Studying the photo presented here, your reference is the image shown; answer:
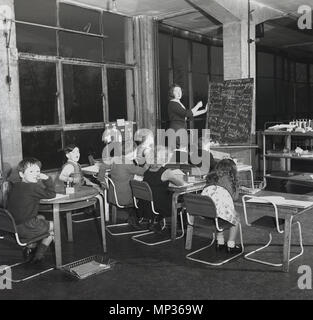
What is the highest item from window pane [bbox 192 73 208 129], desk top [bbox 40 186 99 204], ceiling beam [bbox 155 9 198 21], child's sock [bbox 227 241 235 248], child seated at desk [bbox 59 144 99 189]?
ceiling beam [bbox 155 9 198 21]

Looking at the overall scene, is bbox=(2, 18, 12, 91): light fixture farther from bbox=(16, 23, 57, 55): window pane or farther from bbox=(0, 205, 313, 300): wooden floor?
bbox=(0, 205, 313, 300): wooden floor

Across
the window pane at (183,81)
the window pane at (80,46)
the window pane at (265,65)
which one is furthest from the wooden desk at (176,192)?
the window pane at (265,65)

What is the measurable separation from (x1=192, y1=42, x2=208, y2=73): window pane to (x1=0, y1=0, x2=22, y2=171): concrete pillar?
5.21 metres

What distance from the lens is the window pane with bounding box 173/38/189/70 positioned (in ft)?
32.7

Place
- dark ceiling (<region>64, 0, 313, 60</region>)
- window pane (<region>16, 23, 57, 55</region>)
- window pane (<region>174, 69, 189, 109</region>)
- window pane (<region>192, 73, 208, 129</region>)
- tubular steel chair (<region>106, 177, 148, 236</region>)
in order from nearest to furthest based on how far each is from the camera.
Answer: tubular steel chair (<region>106, 177, 148, 236</region>)
window pane (<region>16, 23, 57, 55</region>)
dark ceiling (<region>64, 0, 313, 60</region>)
window pane (<region>174, 69, 189, 109</region>)
window pane (<region>192, 73, 208, 129</region>)

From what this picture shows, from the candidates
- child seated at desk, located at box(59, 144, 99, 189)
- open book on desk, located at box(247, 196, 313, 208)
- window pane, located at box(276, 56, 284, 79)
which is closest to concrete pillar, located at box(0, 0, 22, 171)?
child seated at desk, located at box(59, 144, 99, 189)

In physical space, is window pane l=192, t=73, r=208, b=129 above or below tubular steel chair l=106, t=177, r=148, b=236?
above

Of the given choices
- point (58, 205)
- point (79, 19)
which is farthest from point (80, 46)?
point (58, 205)

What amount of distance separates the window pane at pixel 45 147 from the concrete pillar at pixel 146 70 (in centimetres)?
207

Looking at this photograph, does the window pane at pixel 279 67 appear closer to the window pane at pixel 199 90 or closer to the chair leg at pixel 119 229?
the window pane at pixel 199 90

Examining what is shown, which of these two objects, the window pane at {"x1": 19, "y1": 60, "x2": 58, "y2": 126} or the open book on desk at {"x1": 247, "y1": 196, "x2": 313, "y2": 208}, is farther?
the window pane at {"x1": 19, "y1": 60, "x2": 58, "y2": 126}

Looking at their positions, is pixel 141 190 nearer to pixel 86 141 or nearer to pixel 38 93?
pixel 38 93

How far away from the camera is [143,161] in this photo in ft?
18.7
